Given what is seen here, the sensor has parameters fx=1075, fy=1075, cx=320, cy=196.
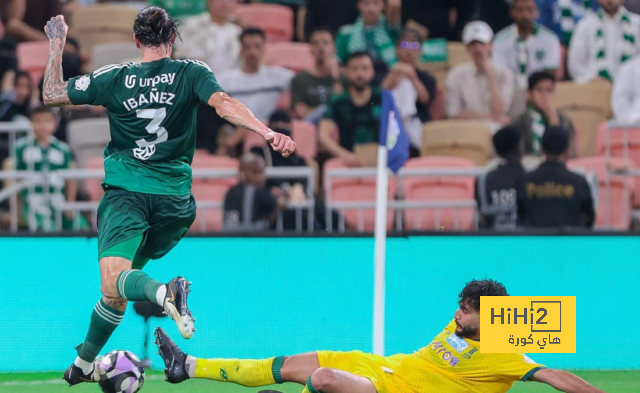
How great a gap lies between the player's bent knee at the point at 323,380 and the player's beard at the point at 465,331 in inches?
30.5

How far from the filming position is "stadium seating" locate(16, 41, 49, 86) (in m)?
12.2

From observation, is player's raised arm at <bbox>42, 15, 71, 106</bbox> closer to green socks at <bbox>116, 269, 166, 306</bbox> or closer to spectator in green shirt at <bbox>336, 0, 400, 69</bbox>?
green socks at <bbox>116, 269, 166, 306</bbox>

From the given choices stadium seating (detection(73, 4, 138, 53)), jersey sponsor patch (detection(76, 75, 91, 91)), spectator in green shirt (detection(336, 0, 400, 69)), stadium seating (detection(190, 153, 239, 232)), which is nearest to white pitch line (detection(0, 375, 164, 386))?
stadium seating (detection(190, 153, 239, 232))

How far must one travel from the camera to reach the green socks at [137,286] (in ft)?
17.7

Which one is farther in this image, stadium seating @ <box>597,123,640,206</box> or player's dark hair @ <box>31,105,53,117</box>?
stadium seating @ <box>597,123,640,206</box>

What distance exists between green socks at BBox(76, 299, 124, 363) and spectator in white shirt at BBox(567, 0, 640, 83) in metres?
7.22

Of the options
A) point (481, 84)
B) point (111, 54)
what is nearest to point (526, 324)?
point (481, 84)

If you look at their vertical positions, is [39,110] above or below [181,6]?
below

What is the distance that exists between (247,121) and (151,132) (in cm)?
77

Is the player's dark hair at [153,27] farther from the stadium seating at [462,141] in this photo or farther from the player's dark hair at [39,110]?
the stadium seating at [462,141]

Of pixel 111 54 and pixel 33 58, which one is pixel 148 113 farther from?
pixel 33 58

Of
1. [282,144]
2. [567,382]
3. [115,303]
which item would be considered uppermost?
[282,144]

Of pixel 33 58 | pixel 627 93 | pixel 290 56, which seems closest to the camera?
pixel 627 93

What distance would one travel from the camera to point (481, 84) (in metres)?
11.4
